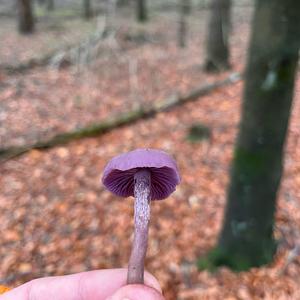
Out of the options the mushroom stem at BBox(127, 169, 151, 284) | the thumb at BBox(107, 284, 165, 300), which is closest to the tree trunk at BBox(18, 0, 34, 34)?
the mushroom stem at BBox(127, 169, 151, 284)

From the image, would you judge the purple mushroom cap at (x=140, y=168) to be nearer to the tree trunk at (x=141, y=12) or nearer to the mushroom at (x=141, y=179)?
the mushroom at (x=141, y=179)

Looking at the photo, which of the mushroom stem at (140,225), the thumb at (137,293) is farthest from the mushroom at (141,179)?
the thumb at (137,293)

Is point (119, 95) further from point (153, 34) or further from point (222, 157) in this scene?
point (153, 34)

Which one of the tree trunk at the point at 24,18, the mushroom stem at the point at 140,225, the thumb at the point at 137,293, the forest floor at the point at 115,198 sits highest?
the mushroom stem at the point at 140,225

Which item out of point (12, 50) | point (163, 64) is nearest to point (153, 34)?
point (163, 64)

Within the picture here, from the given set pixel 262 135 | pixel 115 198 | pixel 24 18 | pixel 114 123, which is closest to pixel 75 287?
pixel 262 135

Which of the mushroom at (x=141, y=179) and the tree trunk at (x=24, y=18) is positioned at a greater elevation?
the mushroom at (x=141, y=179)
